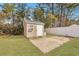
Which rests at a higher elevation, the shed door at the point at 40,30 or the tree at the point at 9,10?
the tree at the point at 9,10

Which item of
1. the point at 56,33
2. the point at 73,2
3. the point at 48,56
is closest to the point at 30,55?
the point at 48,56

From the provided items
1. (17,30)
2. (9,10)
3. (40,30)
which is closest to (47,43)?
(40,30)

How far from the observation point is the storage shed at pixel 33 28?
2.10 m

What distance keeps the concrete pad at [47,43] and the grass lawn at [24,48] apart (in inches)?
1.2

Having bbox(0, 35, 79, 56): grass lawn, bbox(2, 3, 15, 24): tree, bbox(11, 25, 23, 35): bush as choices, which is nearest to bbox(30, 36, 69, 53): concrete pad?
bbox(0, 35, 79, 56): grass lawn

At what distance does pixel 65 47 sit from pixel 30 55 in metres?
0.34

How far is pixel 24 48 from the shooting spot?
2.08 metres

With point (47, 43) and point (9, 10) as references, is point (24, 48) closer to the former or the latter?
point (47, 43)

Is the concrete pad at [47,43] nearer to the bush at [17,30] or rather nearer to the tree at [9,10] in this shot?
the bush at [17,30]

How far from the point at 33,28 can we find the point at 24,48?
210 mm

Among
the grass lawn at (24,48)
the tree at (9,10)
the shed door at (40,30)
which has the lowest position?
the grass lawn at (24,48)

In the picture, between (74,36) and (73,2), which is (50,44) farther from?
(73,2)

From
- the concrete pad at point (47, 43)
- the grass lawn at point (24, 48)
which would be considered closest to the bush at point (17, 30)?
the grass lawn at point (24, 48)

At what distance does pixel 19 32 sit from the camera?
2.10 m
